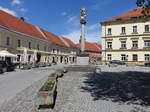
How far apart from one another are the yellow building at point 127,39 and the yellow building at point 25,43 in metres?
14.4

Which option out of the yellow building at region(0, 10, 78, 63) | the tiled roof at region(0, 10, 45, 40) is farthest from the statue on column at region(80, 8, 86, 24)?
the tiled roof at region(0, 10, 45, 40)

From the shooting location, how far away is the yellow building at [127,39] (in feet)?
113

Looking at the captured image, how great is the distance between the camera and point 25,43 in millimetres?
29609

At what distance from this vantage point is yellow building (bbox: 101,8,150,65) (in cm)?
3431

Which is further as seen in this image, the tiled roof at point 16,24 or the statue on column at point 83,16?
the tiled roof at point 16,24

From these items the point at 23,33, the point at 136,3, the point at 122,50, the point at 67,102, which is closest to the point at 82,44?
the point at 136,3

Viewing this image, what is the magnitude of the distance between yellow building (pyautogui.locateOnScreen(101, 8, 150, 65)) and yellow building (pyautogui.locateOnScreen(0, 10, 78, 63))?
47.3 feet

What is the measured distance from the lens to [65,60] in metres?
49.8

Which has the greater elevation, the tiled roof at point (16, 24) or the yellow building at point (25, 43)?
the tiled roof at point (16, 24)

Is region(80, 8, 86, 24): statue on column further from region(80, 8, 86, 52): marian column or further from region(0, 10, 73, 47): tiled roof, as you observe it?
region(0, 10, 73, 47): tiled roof

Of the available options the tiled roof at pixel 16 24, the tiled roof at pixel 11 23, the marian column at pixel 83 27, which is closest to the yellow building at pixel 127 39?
the tiled roof at pixel 16 24

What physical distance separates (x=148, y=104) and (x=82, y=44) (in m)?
13.4

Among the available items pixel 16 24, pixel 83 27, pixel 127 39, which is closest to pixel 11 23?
pixel 16 24

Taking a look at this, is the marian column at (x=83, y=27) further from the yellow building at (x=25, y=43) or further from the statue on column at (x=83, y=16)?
the yellow building at (x=25, y=43)
